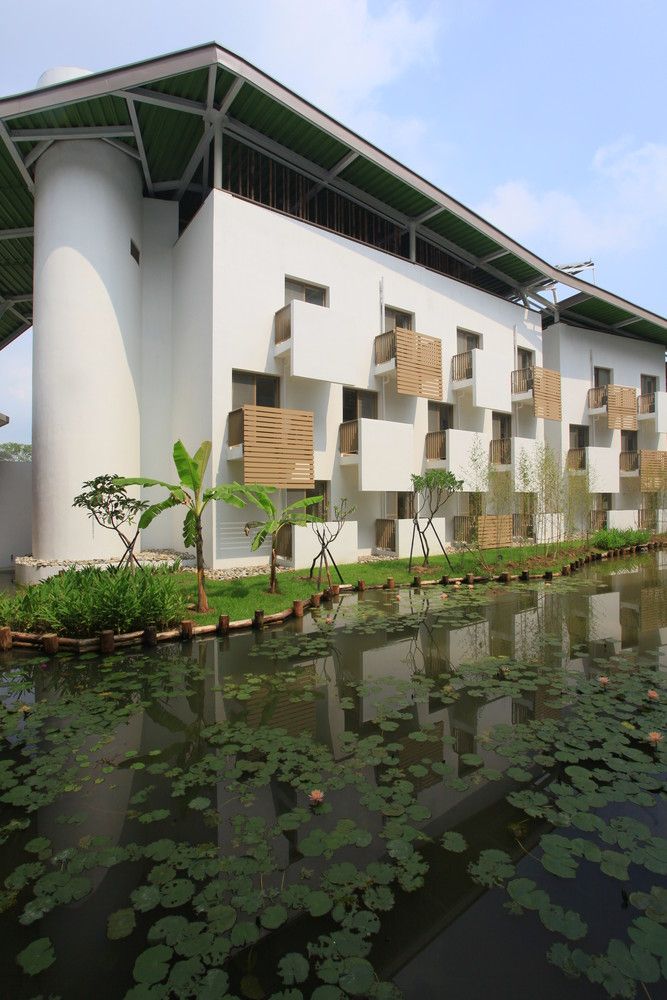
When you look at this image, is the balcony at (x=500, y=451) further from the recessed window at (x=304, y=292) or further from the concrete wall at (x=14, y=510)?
the concrete wall at (x=14, y=510)

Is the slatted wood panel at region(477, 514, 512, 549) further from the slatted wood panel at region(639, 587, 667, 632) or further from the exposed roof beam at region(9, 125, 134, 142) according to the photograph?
the exposed roof beam at region(9, 125, 134, 142)

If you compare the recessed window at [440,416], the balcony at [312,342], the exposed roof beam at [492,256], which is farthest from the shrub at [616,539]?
the balcony at [312,342]

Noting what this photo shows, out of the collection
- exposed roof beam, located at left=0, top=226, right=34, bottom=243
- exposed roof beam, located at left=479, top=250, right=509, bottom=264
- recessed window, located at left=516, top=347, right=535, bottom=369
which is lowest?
recessed window, located at left=516, top=347, right=535, bottom=369

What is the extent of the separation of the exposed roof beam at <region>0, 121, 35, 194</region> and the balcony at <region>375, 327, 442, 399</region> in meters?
10.7

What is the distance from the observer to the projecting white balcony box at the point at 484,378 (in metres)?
17.6

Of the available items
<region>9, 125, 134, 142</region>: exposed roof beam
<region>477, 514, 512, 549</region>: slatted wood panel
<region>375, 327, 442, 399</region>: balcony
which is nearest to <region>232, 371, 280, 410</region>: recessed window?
<region>375, 327, 442, 399</region>: balcony

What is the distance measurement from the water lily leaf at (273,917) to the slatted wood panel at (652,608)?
7521 mm

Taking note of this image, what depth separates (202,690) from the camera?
538 centimetres

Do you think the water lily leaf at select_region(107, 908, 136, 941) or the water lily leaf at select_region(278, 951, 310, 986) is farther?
the water lily leaf at select_region(107, 908, 136, 941)

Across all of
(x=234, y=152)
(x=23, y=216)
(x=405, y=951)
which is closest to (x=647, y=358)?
(x=234, y=152)

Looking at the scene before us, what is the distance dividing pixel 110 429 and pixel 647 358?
25.9m

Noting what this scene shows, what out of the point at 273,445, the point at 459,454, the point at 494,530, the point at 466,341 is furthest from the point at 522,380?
the point at 273,445

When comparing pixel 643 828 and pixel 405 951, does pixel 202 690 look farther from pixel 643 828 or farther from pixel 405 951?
pixel 643 828

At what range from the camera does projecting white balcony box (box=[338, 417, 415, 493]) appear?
48.1 ft
